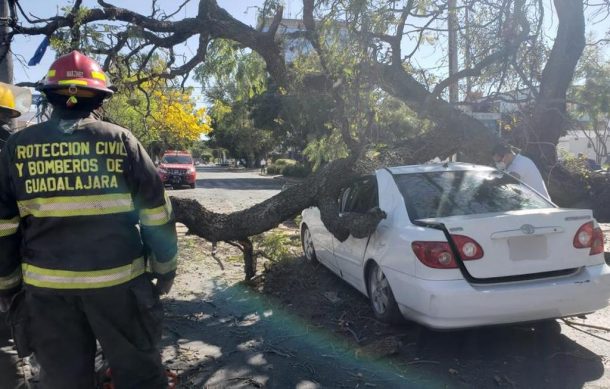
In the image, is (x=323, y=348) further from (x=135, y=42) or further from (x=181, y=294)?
(x=135, y=42)

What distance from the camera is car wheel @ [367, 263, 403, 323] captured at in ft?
15.3

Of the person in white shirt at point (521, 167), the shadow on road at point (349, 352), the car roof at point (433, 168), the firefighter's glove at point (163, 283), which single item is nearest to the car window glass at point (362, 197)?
the car roof at point (433, 168)

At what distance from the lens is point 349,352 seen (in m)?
4.48

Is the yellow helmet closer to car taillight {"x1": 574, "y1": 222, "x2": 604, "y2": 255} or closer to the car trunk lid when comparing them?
the car trunk lid

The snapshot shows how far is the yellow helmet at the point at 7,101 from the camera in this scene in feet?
11.4

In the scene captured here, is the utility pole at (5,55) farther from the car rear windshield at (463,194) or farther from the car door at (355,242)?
the car rear windshield at (463,194)

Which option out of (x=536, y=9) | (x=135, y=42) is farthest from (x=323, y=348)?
(x=536, y=9)

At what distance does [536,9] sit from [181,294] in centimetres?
619

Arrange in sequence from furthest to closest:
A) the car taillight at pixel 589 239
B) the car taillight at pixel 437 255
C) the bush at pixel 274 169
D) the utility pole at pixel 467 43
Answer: the bush at pixel 274 169, the utility pole at pixel 467 43, the car taillight at pixel 589 239, the car taillight at pixel 437 255

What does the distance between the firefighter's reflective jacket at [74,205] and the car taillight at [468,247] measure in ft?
7.89

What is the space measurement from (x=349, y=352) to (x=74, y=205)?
2776 mm

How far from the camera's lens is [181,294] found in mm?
6367

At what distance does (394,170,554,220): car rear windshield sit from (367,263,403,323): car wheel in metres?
0.68

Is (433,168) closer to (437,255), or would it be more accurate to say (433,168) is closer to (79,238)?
(437,255)
